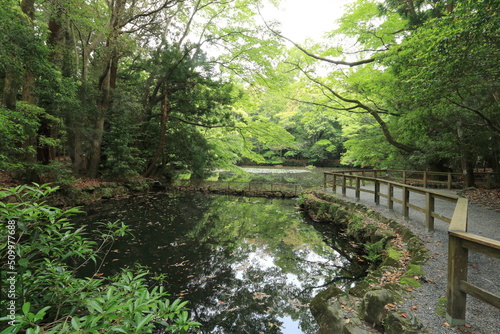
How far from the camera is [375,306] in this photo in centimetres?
264

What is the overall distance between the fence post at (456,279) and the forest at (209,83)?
12.7 feet

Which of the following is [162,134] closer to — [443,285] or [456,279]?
[443,285]

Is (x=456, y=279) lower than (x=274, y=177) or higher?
higher

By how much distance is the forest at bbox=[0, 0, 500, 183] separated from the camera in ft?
19.9

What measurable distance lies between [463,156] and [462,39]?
8.49 m

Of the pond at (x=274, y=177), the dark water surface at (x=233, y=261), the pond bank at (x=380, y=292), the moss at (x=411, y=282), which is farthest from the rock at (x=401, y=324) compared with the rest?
the pond at (x=274, y=177)

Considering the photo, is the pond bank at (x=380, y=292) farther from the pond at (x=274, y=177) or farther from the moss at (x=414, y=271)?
the pond at (x=274, y=177)

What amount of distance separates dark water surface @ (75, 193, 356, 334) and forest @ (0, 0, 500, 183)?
15.0ft

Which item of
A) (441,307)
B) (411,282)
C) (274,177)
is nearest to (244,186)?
(274,177)

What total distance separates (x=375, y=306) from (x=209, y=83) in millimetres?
14090

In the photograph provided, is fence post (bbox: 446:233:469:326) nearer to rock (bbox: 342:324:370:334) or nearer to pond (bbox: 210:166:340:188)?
rock (bbox: 342:324:370:334)

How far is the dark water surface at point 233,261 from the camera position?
3719mm

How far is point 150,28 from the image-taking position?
40.9ft

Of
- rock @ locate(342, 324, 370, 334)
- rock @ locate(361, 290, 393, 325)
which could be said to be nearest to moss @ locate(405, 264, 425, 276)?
rock @ locate(361, 290, 393, 325)
